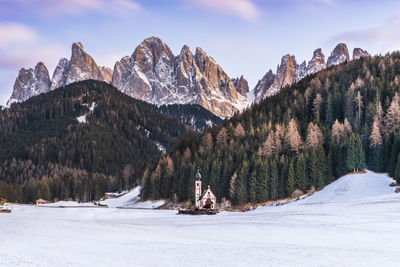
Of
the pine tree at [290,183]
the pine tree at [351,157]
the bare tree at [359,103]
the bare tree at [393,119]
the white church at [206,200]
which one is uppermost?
the bare tree at [359,103]

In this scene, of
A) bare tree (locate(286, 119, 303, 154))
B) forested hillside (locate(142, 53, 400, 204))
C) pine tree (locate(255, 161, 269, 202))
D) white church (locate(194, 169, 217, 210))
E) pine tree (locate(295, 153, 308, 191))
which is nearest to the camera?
white church (locate(194, 169, 217, 210))

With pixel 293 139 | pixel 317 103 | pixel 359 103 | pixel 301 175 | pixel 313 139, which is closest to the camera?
pixel 301 175

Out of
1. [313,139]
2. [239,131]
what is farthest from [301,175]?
[239,131]

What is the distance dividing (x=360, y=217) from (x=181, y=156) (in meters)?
81.2

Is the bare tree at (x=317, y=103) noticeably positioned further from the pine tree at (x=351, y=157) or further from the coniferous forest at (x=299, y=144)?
the pine tree at (x=351, y=157)

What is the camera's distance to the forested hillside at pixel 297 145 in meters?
93.4

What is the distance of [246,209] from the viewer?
8756 cm

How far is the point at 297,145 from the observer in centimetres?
10425

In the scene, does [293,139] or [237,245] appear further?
[293,139]

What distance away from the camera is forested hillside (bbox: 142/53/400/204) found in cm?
9338

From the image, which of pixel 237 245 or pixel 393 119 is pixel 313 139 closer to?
pixel 393 119

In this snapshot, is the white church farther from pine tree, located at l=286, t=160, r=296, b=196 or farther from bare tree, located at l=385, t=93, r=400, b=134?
bare tree, located at l=385, t=93, r=400, b=134

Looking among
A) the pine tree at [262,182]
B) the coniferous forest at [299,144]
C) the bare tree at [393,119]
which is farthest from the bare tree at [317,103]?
the pine tree at [262,182]

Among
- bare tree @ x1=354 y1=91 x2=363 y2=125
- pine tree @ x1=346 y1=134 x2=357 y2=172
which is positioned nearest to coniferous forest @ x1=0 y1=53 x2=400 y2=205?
pine tree @ x1=346 y1=134 x2=357 y2=172
